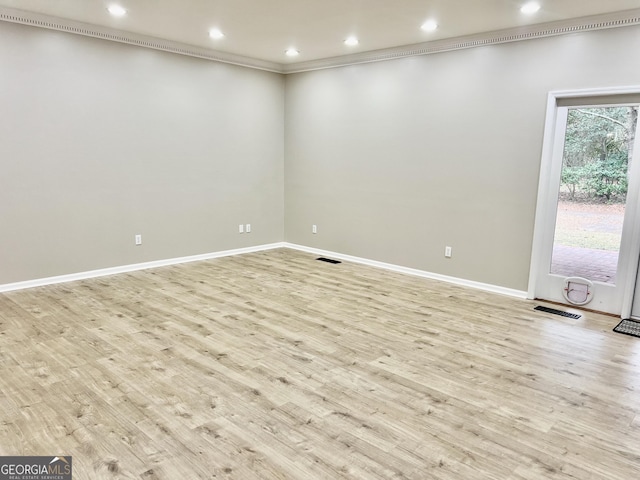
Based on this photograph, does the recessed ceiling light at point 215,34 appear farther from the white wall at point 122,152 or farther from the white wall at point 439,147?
the white wall at point 439,147

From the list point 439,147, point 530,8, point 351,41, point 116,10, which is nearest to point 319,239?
point 439,147

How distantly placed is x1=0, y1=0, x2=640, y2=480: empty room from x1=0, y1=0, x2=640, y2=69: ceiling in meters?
0.04


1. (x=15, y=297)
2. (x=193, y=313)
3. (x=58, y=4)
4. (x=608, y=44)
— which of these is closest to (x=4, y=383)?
(x=193, y=313)

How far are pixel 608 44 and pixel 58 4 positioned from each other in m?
4.94

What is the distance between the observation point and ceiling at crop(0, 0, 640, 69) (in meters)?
3.75

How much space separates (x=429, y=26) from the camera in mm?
4387

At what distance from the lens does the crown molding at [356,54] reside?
3.94 m

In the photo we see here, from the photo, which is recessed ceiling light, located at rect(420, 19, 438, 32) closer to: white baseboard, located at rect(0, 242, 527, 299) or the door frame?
the door frame

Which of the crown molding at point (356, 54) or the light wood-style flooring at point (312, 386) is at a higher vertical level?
the crown molding at point (356, 54)

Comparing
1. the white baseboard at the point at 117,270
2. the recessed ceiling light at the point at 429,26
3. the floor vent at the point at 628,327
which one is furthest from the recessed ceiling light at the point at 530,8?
the white baseboard at the point at 117,270

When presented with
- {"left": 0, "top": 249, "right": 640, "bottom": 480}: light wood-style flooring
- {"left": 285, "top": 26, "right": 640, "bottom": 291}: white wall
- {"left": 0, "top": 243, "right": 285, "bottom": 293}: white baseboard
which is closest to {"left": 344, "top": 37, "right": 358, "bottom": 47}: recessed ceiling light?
{"left": 285, "top": 26, "right": 640, "bottom": 291}: white wall

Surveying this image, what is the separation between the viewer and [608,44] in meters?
3.92

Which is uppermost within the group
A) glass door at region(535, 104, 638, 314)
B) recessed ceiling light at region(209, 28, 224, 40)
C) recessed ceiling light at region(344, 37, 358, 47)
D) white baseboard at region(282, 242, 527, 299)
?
recessed ceiling light at region(209, 28, 224, 40)

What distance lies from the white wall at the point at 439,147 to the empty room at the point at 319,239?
24 mm
